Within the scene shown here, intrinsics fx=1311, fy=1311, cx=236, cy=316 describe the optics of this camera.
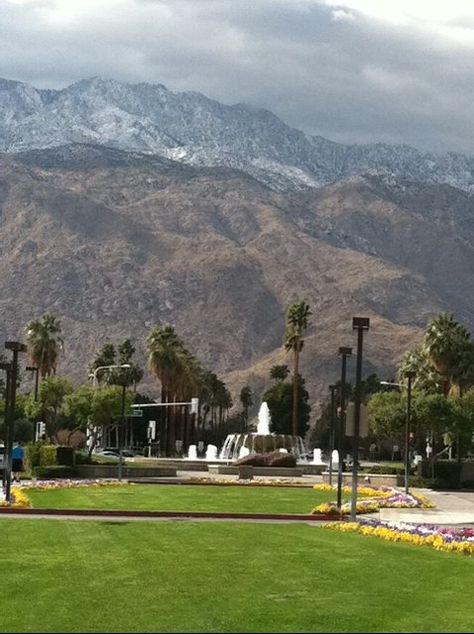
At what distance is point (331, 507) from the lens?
38844 mm

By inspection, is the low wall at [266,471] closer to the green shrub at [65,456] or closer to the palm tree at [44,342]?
the green shrub at [65,456]

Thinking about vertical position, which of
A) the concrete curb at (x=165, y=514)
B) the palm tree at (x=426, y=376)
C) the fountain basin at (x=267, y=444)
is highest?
the palm tree at (x=426, y=376)

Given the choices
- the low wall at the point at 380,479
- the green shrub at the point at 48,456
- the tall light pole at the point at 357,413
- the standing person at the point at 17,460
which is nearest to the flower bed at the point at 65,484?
the green shrub at the point at 48,456

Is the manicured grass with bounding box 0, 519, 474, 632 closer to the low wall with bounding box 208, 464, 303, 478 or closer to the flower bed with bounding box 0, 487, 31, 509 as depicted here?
the flower bed with bounding box 0, 487, 31, 509

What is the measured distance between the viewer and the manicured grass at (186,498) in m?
42.2

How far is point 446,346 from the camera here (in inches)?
4033

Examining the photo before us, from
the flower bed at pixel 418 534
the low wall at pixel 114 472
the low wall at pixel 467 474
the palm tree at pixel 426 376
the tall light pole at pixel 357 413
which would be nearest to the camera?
the flower bed at pixel 418 534

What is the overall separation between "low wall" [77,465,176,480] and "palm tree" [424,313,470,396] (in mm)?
34780

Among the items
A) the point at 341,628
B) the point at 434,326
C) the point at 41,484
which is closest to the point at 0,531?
the point at 341,628

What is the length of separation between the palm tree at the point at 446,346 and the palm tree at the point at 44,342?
121 feet

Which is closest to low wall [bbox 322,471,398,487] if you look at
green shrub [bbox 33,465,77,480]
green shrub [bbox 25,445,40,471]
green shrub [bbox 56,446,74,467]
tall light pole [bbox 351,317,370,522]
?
green shrub [bbox 56,446,74,467]

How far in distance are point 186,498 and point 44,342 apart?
A: 74.8m

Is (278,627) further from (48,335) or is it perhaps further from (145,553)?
(48,335)

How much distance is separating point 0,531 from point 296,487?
35.8m
